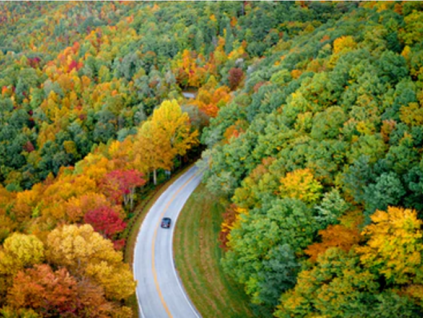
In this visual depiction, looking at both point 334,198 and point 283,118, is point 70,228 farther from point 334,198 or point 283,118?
point 283,118

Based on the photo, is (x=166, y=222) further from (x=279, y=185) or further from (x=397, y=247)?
(x=397, y=247)

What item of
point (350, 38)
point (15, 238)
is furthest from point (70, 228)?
point (350, 38)

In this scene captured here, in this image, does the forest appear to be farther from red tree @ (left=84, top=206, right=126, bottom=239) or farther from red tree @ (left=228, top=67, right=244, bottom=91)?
red tree @ (left=228, top=67, right=244, bottom=91)

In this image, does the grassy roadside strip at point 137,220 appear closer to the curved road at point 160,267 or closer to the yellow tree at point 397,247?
the curved road at point 160,267

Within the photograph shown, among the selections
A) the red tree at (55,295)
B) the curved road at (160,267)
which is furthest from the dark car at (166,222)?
the red tree at (55,295)

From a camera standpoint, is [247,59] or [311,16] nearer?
[247,59]

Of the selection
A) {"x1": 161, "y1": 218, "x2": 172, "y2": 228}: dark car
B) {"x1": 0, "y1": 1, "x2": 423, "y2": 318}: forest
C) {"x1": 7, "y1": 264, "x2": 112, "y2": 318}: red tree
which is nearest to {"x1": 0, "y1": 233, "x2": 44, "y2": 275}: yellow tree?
{"x1": 0, "y1": 1, "x2": 423, "y2": 318}: forest

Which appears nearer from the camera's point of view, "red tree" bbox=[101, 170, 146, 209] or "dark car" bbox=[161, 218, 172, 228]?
"red tree" bbox=[101, 170, 146, 209]
